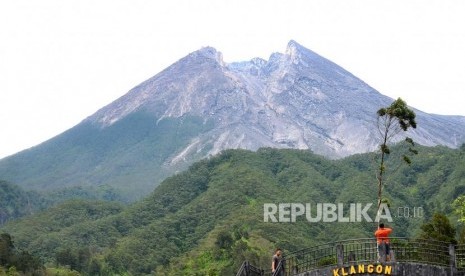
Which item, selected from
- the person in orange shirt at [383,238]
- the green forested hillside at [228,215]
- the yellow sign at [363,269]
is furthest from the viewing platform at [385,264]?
the green forested hillside at [228,215]

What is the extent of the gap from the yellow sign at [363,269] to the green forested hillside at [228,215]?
1851 inches

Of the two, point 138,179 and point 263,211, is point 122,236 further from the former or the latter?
point 138,179

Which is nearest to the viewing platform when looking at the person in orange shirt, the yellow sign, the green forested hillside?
the yellow sign

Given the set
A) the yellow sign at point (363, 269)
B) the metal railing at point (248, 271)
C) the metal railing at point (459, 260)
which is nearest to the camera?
the yellow sign at point (363, 269)

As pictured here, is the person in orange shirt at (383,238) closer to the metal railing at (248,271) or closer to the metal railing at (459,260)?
the metal railing at (459,260)

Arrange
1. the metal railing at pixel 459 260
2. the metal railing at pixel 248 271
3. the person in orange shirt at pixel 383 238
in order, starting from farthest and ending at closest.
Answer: the metal railing at pixel 248 271 → the metal railing at pixel 459 260 → the person in orange shirt at pixel 383 238

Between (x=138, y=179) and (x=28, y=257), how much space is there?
10395 cm

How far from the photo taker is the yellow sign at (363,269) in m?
19.9

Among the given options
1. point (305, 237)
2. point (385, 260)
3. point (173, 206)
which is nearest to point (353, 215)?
point (305, 237)

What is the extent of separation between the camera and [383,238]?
19469mm

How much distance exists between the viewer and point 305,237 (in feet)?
258

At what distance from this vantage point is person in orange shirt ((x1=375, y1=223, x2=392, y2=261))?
760 inches

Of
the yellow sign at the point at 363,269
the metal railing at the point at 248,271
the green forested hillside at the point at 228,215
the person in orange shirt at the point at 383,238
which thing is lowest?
the green forested hillside at the point at 228,215

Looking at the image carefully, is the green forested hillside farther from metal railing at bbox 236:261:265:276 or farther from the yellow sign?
the yellow sign
